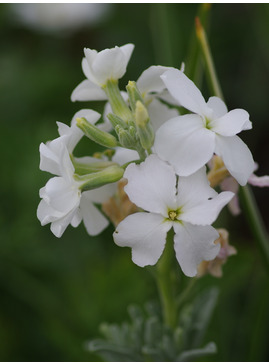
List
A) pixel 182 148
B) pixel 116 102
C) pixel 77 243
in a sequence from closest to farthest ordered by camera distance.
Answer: pixel 182 148 < pixel 116 102 < pixel 77 243

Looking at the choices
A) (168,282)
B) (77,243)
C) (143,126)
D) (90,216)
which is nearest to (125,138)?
(143,126)

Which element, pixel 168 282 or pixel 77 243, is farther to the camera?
pixel 77 243

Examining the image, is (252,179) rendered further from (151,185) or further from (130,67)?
(130,67)

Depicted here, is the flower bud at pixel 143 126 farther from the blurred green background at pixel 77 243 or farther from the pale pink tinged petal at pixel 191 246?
the blurred green background at pixel 77 243

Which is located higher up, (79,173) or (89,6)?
(89,6)

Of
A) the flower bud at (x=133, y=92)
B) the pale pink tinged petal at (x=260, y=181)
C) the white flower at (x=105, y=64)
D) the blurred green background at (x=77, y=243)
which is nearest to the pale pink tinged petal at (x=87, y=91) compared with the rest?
the white flower at (x=105, y=64)

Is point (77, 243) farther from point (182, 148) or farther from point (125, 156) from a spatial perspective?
point (182, 148)

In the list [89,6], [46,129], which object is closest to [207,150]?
[46,129]
